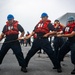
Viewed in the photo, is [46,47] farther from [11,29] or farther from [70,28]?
[11,29]

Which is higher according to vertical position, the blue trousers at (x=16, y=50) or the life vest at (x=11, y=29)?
the life vest at (x=11, y=29)

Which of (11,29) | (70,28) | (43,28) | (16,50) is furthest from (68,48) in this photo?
(11,29)

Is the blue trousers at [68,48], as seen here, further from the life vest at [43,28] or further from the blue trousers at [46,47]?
the life vest at [43,28]

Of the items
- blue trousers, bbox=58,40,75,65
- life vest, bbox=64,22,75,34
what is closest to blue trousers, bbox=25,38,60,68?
blue trousers, bbox=58,40,75,65

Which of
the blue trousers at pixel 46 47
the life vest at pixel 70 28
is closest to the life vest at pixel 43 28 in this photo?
the blue trousers at pixel 46 47

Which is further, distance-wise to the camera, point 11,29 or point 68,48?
point 68,48

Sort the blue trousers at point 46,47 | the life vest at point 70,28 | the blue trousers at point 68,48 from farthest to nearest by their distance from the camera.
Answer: the blue trousers at point 46,47 → the life vest at point 70,28 → the blue trousers at point 68,48

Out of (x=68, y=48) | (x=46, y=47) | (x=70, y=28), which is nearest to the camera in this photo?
(x=70, y=28)

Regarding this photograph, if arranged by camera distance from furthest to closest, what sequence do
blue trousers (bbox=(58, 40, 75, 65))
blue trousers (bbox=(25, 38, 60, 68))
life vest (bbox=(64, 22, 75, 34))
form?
blue trousers (bbox=(25, 38, 60, 68)), life vest (bbox=(64, 22, 75, 34)), blue trousers (bbox=(58, 40, 75, 65))

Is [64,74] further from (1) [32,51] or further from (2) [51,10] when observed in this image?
(2) [51,10]

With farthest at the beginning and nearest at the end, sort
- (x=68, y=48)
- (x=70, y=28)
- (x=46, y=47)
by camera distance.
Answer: (x=68, y=48) → (x=46, y=47) → (x=70, y=28)

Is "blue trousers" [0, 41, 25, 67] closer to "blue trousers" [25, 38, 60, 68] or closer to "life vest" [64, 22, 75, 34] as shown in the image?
"blue trousers" [25, 38, 60, 68]

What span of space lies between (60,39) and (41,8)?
18.2m

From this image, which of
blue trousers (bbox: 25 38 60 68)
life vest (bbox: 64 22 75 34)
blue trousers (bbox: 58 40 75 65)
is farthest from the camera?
blue trousers (bbox: 25 38 60 68)
